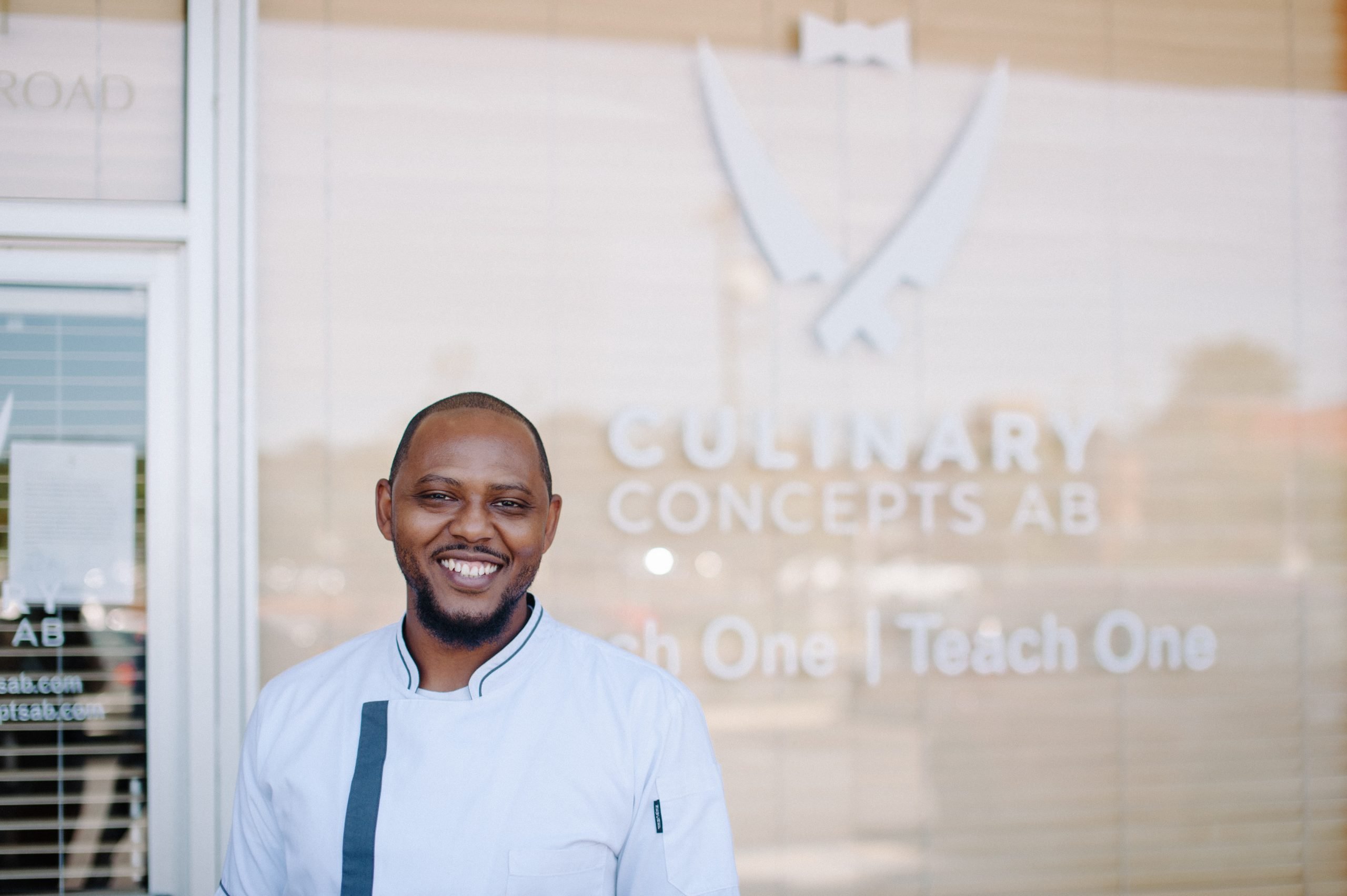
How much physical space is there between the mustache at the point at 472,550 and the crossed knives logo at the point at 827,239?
186cm

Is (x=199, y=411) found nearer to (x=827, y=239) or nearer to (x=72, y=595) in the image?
(x=72, y=595)

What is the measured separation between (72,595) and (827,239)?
7.82 feet

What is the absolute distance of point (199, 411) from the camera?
10.1ft

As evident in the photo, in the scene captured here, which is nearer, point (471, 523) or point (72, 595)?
point (471, 523)

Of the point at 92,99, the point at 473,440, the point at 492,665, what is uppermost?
the point at 92,99

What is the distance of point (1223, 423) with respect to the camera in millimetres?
3699

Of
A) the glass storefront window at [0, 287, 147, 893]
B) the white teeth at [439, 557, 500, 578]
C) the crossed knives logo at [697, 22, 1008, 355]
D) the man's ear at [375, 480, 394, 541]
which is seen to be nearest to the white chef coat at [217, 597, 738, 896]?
the white teeth at [439, 557, 500, 578]

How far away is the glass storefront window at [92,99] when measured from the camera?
3094 mm

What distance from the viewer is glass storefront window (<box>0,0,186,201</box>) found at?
122 inches

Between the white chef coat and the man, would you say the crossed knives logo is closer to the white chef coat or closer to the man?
the man

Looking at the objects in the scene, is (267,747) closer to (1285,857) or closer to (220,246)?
(220,246)

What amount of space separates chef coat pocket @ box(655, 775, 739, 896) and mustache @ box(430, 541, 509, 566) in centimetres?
42

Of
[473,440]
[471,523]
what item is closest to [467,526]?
[471,523]

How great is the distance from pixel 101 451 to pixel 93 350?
278mm
